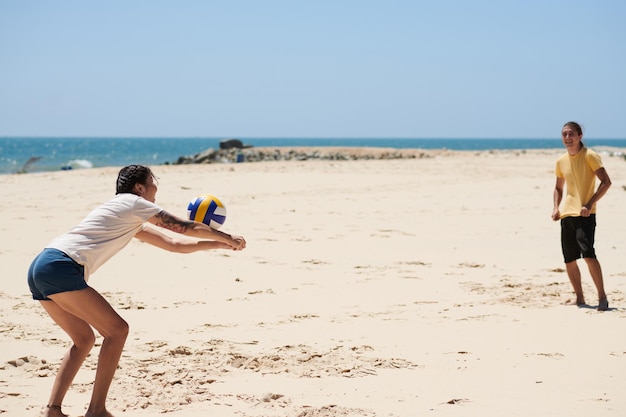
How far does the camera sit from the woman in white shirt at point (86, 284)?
421 cm

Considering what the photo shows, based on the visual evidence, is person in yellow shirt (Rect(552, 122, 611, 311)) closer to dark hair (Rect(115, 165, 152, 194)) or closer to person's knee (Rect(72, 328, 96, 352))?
dark hair (Rect(115, 165, 152, 194))

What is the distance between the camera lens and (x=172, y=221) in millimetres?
4465

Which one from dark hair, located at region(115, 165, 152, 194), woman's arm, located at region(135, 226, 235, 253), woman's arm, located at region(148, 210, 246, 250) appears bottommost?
woman's arm, located at region(135, 226, 235, 253)

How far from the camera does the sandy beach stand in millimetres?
4859

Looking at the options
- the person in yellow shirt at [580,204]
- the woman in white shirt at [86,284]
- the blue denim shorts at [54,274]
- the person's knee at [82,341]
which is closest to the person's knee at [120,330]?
the woman in white shirt at [86,284]

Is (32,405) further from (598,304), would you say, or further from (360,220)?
(360,220)

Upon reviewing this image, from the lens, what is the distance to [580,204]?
754cm

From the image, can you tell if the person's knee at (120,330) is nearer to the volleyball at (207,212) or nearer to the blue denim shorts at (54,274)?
the blue denim shorts at (54,274)

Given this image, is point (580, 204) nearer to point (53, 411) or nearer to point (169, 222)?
point (169, 222)

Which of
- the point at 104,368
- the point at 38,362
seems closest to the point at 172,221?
the point at 104,368

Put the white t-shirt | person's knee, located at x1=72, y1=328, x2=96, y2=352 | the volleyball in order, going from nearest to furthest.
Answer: the white t-shirt → person's knee, located at x1=72, y1=328, x2=96, y2=352 → the volleyball


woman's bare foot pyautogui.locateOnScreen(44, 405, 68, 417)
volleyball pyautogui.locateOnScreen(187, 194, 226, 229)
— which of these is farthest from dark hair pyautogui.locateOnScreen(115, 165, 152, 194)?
woman's bare foot pyautogui.locateOnScreen(44, 405, 68, 417)

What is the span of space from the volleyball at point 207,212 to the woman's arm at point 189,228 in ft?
1.84
